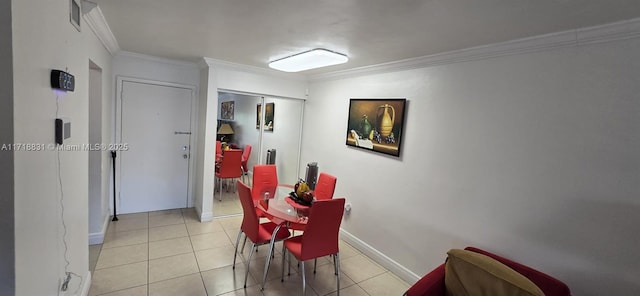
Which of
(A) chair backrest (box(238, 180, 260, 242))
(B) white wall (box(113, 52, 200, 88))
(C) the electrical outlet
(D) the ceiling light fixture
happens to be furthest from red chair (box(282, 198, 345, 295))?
(B) white wall (box(113, 52, 200, 88))

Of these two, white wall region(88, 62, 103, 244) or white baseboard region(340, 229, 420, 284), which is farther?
white wall region(88, 62, 103, 244)

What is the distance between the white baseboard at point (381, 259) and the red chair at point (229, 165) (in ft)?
6.15

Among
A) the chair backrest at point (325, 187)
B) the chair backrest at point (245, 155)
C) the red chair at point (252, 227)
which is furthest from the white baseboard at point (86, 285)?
the chair backrest at point (245, 155)

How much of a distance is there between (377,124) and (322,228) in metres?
1.43

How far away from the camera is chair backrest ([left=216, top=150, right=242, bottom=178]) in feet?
13.7

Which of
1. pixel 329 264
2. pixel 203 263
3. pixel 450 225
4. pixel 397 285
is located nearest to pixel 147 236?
pixel 203 263

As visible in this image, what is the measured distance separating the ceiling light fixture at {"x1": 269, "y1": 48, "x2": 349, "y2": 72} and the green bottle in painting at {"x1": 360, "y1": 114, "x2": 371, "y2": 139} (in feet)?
2.48

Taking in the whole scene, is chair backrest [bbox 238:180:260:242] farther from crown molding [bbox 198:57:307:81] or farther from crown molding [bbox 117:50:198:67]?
crown molding [bbox 117:50:198:67]

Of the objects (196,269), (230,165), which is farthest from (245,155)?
(196,269)

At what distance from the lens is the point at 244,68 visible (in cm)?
383

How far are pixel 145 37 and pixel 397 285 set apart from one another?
138 inches

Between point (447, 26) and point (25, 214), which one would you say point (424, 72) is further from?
point (25, 214)

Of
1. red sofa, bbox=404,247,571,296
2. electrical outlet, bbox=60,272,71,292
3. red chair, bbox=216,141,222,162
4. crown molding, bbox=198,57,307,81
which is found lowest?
electrical outlet, bbox=60,272,71,292

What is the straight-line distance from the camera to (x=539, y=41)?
1893 millimetres
